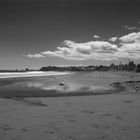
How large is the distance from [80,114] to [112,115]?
50.8 inches

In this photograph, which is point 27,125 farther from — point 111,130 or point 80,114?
point 111,130

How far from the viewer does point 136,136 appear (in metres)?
3.97

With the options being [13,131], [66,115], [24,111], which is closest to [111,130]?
[66,115]

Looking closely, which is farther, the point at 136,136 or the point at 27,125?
the point at 27,125

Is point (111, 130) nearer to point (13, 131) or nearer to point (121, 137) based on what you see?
point (121, 137)

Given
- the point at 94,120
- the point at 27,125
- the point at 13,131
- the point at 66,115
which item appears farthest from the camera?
the point at 66,115

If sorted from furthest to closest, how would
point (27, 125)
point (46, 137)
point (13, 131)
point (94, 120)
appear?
1. point (94, 120)
2. point (27, 125)
3. point (13, 131)
4. point (46, 137)

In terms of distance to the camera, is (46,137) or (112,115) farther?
(112,115)

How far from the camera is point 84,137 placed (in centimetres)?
389

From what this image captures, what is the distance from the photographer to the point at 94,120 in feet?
16.6

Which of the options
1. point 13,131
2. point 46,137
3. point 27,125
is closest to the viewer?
point 46,137

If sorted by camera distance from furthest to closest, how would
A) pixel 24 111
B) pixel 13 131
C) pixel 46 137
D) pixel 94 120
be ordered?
1. pixel 24 111
2. pixel 94 120
3. pixel 13 131
4. pixel 46 137

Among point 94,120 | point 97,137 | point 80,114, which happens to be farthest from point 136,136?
point 80,114

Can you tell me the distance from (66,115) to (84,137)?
1.76 meters
